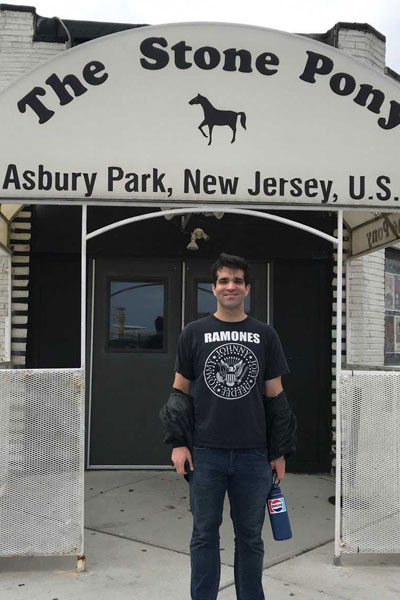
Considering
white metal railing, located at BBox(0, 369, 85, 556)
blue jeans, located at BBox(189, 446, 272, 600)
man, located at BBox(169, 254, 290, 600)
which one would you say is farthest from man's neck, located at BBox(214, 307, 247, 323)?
white metal railing, located at BBox(0, 369, 85, 556)

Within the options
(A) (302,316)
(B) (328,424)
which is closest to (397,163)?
(A) (302,316)

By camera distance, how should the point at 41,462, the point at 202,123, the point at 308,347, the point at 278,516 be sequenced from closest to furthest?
the point at 278,516 → the point at 41,462 → the point at 202,123 → the point at 308,347

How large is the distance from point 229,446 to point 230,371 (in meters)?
0.36

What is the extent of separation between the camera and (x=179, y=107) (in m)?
3.69

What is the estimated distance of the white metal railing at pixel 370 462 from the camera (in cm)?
365

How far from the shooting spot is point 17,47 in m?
5.90

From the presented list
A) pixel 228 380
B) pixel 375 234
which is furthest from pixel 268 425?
pixel 375 234

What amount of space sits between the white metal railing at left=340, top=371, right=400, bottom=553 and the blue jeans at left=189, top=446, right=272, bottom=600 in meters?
1.02

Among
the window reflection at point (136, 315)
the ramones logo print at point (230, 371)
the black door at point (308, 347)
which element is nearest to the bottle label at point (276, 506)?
the ramones logo print at point (230, 371)

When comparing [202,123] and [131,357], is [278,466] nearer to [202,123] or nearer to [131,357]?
[202,123]

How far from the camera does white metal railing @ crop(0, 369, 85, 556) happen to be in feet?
11.6

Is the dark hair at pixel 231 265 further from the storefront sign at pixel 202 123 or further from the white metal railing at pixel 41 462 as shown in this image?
the white metal railing at pixel 41 462

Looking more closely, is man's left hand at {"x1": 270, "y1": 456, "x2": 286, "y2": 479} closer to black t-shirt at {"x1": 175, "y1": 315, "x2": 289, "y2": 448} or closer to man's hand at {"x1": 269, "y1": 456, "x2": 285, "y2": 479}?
man's hand at {"x1": 269, "y1": 456, "x2": 285, "y2": 479}

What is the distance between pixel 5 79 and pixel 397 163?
412 centimetres
